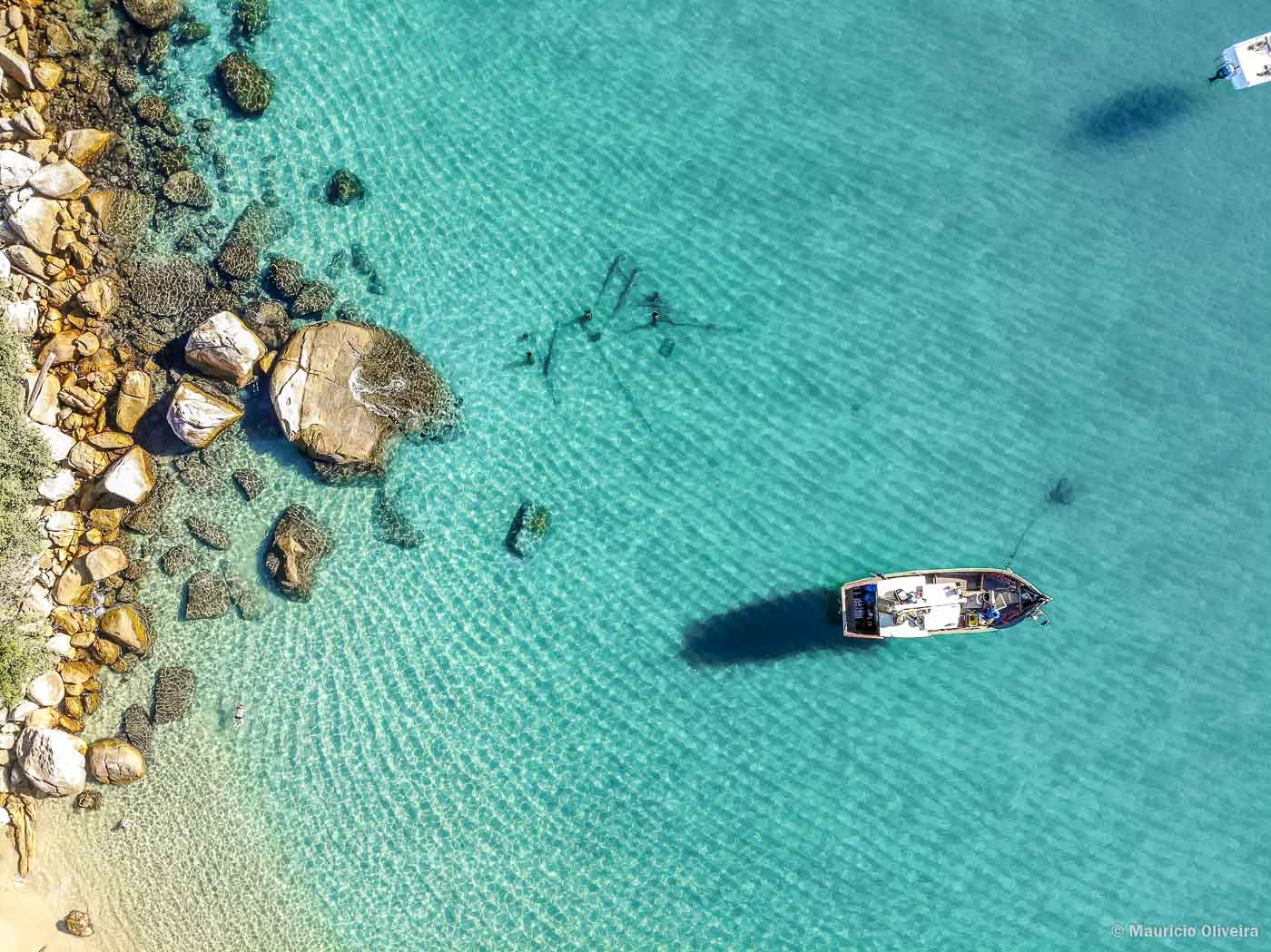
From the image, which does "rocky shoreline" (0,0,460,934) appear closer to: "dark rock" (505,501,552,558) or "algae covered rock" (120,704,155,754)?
"algae covered rock" (120,704,155,754)

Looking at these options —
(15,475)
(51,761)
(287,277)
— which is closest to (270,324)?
(287,277)

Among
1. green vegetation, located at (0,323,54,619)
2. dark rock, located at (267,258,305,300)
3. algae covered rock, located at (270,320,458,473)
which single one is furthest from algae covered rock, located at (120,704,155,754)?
dark rock, located at (267,258,305,300)

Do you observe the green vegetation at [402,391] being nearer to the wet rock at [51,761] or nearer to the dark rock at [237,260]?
the dark rock at [237,260]

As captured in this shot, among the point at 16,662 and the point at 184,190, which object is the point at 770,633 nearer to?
the point at 16,662

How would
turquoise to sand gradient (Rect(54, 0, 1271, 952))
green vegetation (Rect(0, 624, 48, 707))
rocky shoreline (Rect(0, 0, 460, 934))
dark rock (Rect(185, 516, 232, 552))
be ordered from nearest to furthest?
green vegetation (Rect(0, 624, 48, 707)) → turquoise to sand gradient (Rect(54, 0, 1271, 952)) → rocky shoreline (Rect(0, 0, 460, 934)) → dark rock (Rect(185, 516, 232, 552))

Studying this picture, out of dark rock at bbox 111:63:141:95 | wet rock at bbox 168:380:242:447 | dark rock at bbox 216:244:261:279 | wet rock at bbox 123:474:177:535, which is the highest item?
dark rock at bbox 111:63:141:95

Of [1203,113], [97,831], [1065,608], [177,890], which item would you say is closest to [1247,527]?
[1065,608]

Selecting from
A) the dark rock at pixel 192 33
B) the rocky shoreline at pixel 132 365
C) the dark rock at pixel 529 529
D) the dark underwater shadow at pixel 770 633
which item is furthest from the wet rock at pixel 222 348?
the dark underwater shadow at pixel 770 633
